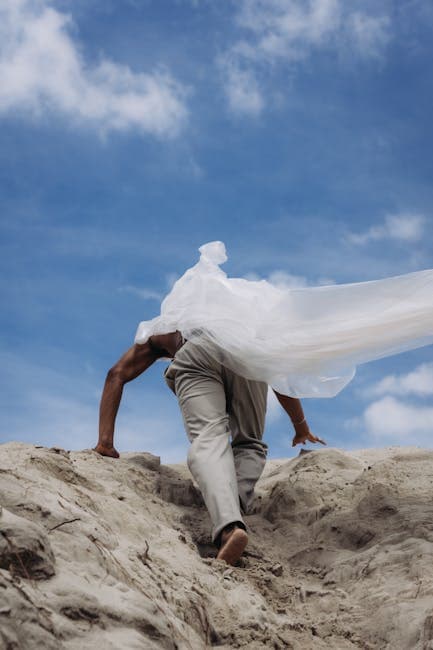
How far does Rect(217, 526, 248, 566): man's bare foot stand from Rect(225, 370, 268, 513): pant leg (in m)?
0.81

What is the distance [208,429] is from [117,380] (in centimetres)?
103

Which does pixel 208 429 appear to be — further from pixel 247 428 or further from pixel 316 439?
pixel 316 439

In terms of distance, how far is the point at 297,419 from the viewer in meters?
5.43

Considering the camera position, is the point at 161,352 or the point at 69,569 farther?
the point at 161,352

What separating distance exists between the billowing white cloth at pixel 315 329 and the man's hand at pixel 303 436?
890 millimetres

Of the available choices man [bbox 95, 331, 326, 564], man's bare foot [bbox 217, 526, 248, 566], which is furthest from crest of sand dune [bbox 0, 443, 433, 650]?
man [bbox 95, 331, 326, 564]

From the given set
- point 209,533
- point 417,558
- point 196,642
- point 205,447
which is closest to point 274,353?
point 205,447

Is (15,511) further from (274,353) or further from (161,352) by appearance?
(161,352)

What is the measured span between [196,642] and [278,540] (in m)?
1.76

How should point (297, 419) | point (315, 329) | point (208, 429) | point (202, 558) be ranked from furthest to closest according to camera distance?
point (297, 419) < point (315, 329) < point (208, 429) < point (202, 558)

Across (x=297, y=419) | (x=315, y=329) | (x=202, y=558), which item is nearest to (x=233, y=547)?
(x=202, y=558)

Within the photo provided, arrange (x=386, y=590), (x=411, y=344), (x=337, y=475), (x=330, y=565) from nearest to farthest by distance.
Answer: (x=386, y=590), (x=330, y=565), (x=411, y=344), (x=337, y=475)

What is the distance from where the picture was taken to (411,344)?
445 cm

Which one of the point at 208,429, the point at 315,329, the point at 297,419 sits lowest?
the point at 208,429
